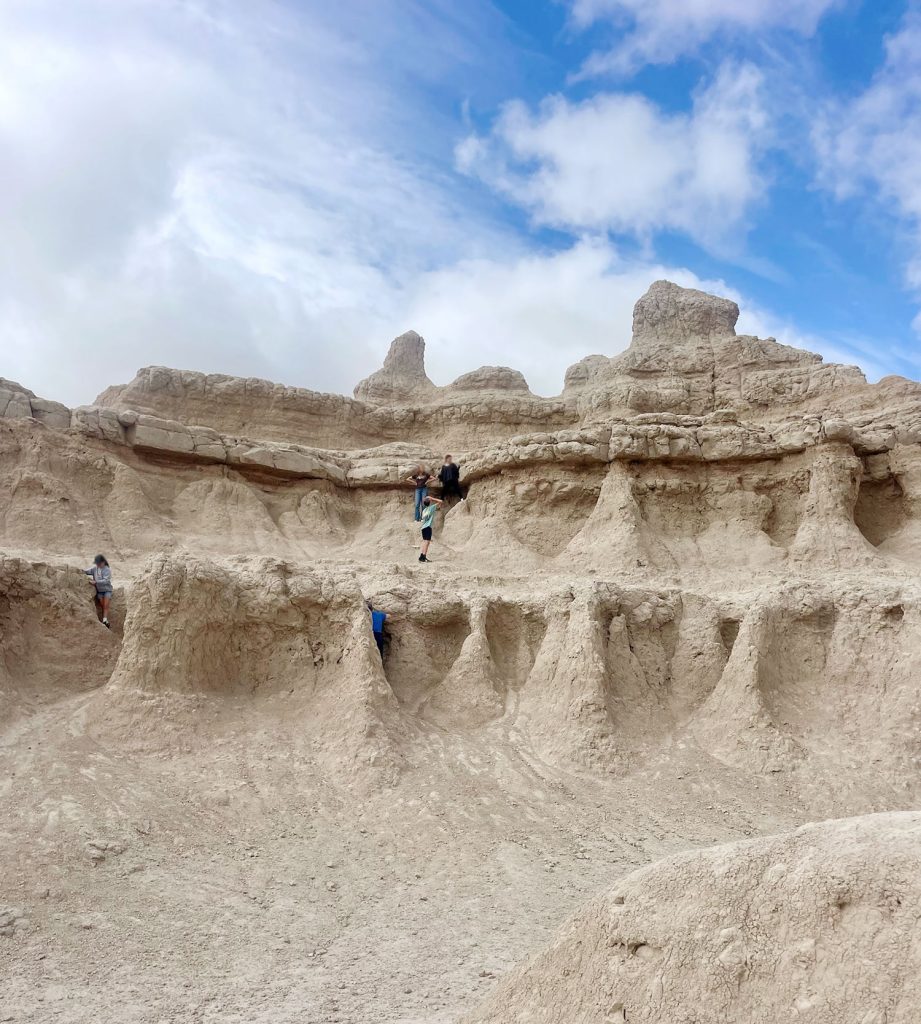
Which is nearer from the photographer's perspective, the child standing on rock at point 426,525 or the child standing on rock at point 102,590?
the child standing on rock at point 102,590

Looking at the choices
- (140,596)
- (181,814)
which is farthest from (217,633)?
(181,814)

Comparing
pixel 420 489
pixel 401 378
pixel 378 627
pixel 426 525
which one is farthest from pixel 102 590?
pixel 401 378

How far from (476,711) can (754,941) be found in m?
8.66

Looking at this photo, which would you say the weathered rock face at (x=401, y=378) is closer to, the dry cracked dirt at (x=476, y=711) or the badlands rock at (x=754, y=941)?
the dry cracked dirt at (x=476, y=711)

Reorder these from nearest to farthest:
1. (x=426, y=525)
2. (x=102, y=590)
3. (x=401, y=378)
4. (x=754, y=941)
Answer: (x=754, y=941), (x=102, y=590), (x=426, y=525), (x=401, y=378)

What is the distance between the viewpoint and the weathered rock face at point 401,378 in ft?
84.8

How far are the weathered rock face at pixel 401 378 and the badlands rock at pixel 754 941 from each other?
73.3ft

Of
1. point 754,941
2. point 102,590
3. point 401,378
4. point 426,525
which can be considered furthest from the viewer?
point 401,378

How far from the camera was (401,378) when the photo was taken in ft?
86.7

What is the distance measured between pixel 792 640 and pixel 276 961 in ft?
31.6

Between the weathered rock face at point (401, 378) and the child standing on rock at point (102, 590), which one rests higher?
the weathered rock face at point (401, 378)

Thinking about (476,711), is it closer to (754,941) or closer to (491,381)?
(754,941)

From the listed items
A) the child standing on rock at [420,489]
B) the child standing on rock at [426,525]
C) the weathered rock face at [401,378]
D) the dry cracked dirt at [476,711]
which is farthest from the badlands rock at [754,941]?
the weathered rock face at [401,378]

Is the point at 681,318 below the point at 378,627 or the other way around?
the other way around
